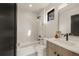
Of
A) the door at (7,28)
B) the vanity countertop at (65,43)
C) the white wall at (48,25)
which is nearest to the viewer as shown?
the vanity countertop at (65,43)

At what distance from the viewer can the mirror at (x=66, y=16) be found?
1.38 meters

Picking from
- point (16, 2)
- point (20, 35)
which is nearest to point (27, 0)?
point (16, 2)

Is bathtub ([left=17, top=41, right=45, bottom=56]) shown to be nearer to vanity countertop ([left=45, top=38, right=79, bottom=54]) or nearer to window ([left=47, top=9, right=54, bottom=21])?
vanity countertop ([left=45, top=38, right=79, bottom=54])

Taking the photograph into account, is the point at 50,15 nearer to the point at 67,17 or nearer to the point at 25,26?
the point at 67,17

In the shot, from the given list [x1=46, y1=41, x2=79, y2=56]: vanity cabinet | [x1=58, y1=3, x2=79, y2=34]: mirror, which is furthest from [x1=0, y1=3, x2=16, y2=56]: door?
[x1=58, y1=3, x2=79, y2=34]: mirror

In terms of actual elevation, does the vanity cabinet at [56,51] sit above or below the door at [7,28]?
below

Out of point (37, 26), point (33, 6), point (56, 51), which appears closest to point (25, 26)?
point (37, 26)

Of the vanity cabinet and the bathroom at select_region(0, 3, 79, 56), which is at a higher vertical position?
the bathroom at select_region(0, 3, 79, 56)

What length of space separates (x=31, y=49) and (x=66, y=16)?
75 cm

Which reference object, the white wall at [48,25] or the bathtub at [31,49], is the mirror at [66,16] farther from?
the bathtub at [31,49]

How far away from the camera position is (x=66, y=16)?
1.48 metres

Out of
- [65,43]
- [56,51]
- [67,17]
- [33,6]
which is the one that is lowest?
[56,51]

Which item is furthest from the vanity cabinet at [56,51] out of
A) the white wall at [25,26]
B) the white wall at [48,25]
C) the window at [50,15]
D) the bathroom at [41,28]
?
the window at [50,15]

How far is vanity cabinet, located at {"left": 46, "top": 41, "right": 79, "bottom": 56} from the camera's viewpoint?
1246 mm
